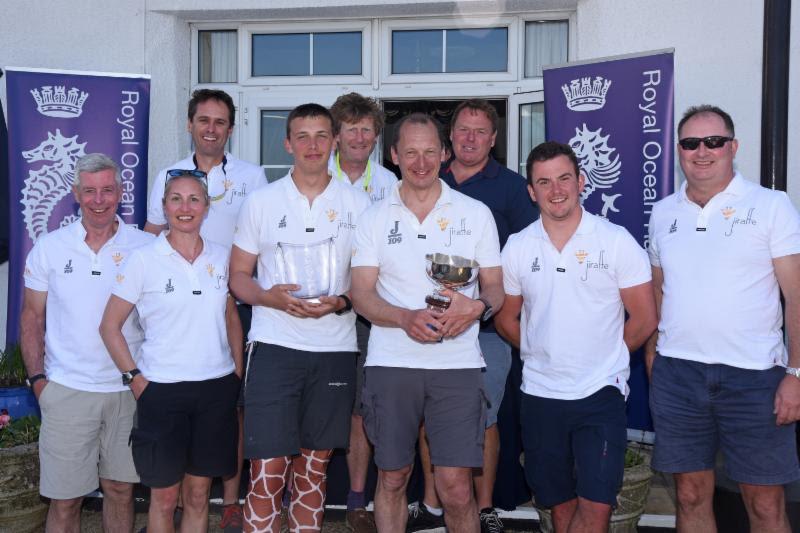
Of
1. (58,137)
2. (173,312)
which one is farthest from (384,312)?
(58,137)

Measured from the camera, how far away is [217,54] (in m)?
6.36

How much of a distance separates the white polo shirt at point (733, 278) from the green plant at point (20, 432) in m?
3.48

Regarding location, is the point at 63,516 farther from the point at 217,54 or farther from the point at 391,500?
the point at 217,54

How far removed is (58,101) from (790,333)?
479 cm

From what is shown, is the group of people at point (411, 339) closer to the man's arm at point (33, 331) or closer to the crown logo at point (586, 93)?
the man's arm at point (33, 331)

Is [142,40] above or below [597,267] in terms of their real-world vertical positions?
above

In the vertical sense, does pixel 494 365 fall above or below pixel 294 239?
below

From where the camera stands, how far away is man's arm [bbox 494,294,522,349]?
3348 mm

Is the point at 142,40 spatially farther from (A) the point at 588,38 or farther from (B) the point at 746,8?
(B) the point at 746,8

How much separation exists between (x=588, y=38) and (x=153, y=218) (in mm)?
3330

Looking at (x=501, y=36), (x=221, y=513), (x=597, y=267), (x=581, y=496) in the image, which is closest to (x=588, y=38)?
(x=501, y=36)

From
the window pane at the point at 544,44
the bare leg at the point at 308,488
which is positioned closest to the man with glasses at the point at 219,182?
the bare leg at the point at 308,488

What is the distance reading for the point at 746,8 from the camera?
5.32m

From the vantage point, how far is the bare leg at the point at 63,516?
3527 millimetres
